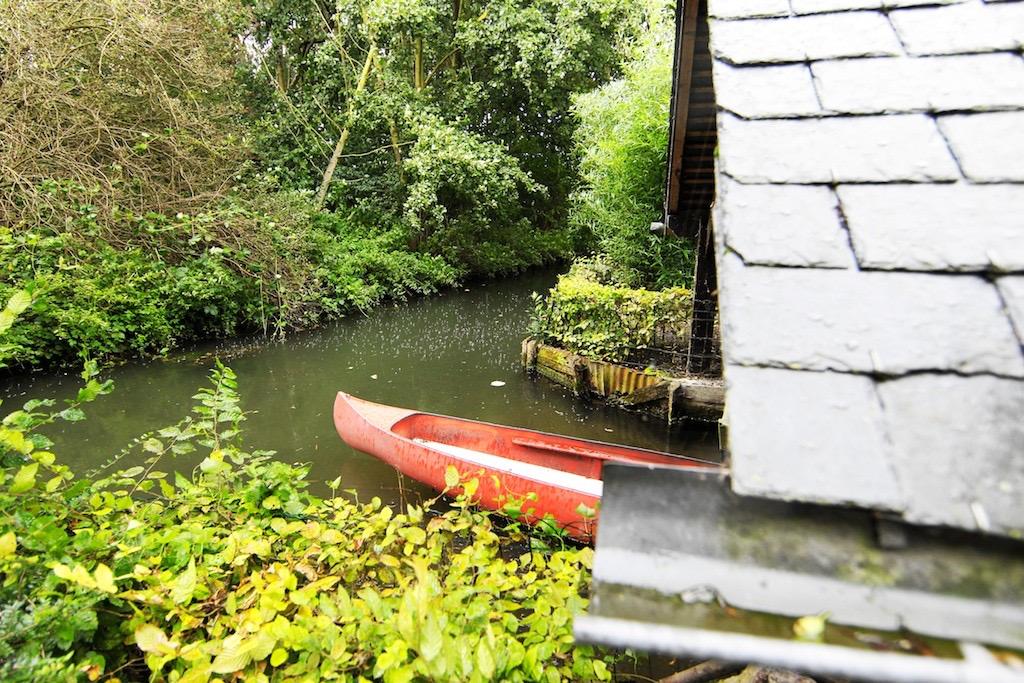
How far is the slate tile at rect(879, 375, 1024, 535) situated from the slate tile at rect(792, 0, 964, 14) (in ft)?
3.43

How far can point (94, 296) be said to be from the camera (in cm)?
1047

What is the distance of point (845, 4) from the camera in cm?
139

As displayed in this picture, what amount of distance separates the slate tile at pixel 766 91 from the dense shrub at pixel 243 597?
Answer: 161cm

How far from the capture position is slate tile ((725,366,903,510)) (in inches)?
29.2

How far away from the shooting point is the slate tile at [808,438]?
2.43 ft

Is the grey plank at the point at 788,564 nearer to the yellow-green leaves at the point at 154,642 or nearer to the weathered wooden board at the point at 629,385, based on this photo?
the yellow-green leaves at the point at 154,642

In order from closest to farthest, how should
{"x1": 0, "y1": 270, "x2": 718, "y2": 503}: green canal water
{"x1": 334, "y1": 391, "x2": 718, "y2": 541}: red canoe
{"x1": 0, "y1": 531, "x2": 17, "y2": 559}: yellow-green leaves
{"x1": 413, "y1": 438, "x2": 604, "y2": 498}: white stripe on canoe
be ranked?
{"x1": 0, "y1": 531, "x2": 17, "y2": 559}: yellow-green leaves, {"x1": 334, "y1": 391, "x2": 718, "y2": 541}: red canoe, {"x1": 413, "y1": 438, "x2": 604, "y2": 498}: white stripe on canoe, {"x1": 0, "y1": 270, "x2": 718, "y2": 503}: green canal water

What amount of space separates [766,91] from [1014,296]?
636 millimetres

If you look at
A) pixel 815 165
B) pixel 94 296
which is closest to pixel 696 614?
pixel 815 165

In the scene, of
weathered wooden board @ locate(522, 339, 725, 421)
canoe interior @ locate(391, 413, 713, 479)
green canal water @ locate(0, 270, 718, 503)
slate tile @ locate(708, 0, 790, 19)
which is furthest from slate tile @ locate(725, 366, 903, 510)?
weathered wooden board @ locate(522, 339, 725, 421)

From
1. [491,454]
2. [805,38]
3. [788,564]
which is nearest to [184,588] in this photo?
[788,564]

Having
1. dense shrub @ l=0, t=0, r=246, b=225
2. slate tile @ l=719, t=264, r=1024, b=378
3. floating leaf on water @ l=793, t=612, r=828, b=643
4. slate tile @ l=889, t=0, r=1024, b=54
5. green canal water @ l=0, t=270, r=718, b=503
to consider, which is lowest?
green canal water @ l=0, t=270, r=718, b=503

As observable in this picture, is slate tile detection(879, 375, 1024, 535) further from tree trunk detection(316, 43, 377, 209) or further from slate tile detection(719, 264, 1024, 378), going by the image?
tree trunk detection(316, 43, 377, 209)

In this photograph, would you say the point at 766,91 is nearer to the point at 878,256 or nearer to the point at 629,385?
the point at 878,256
